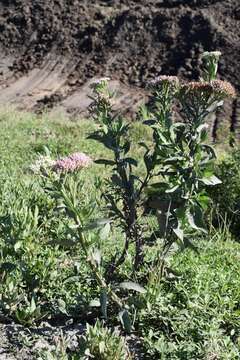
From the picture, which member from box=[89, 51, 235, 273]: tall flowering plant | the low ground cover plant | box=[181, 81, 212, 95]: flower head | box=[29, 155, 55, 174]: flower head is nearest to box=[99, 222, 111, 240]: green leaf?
the low ground cover plant

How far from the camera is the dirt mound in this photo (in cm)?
1620

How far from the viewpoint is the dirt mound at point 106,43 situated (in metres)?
16.2

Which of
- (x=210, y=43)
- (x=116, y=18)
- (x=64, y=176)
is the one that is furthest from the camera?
(x=116, y=18)

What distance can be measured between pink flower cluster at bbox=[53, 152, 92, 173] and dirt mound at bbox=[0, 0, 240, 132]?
40.3ft

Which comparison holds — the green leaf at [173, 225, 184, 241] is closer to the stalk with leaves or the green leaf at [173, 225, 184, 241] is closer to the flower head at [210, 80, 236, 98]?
the stalk with leaves

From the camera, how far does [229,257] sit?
4398 mm

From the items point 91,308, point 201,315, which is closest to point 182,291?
point 201,315

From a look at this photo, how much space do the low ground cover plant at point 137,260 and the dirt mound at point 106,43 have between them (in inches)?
461

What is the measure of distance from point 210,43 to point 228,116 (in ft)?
11.9

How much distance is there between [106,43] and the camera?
17.8m

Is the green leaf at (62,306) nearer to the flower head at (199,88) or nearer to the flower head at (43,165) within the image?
the flower head at (43,165)

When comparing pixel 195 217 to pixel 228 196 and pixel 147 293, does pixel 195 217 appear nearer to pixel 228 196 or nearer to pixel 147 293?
pixel 147 293

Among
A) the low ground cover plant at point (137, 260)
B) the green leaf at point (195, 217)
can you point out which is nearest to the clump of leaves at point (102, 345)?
the low ground cover plant at point (137, 260)

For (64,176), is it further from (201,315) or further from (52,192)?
(201,315)
